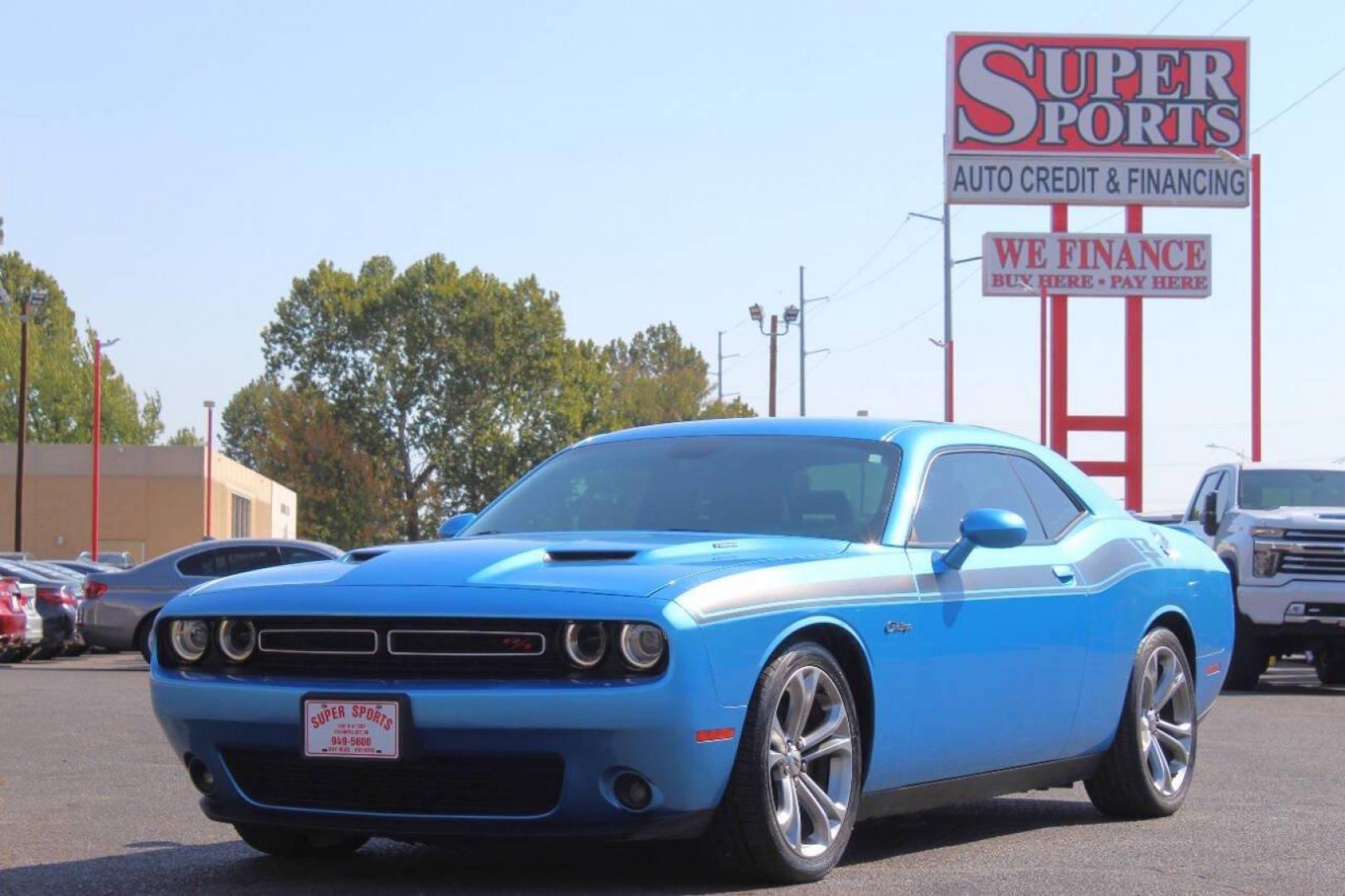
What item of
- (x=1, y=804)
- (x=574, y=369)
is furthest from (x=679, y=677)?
(x=574, y=369)

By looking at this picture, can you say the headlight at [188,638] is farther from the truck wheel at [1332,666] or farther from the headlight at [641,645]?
the truck wheel at [1332,666]

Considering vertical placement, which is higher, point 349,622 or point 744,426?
point 744,426

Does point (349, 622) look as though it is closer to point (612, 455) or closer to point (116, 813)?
point (612, 455)

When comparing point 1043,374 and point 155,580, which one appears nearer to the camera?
point 155,580

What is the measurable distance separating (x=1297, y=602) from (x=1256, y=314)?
1932 centimetres

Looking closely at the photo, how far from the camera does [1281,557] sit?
58.1ft

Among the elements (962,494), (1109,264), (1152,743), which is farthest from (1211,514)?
(1109,264)

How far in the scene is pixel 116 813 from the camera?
8156mm

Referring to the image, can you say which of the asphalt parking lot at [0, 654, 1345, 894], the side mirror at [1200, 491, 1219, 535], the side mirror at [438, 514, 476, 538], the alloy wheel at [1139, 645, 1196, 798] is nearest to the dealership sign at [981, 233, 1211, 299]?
the side mirror at [1200, 491, 1219, 535]

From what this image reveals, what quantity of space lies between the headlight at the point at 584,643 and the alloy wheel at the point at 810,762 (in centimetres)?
58

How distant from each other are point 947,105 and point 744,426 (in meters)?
33.6

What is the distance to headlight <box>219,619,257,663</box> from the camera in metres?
6.12

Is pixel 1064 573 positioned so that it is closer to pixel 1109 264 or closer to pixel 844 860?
pixel 844 860

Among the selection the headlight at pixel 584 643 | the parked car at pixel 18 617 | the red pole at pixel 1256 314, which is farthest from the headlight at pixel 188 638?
the red pole at pixel 1256 314
